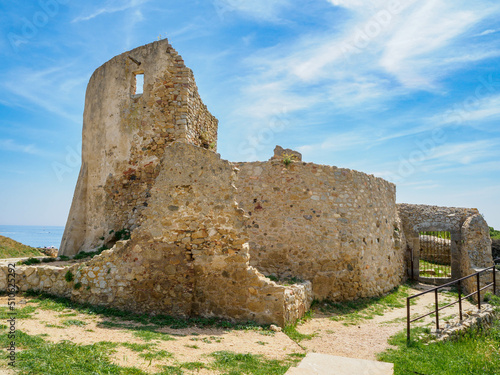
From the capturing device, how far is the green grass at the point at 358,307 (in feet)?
31.4

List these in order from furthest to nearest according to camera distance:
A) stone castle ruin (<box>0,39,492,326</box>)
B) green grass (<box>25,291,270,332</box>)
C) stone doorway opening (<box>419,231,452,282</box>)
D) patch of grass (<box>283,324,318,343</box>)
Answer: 1. stone doorway opening (<box>419,231,452,282</box>)
2. stone castle ruin (<box>0,39,492,326</box>)
3. patch of grass (<box>283,324,318,343</box>)
4. green grass (<box>25,291,270,332</box>)

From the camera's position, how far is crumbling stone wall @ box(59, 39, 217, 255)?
10281 mm

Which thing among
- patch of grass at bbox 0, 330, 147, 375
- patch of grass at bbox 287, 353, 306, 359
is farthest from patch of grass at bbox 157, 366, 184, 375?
patch of grass at bbox 287, 353, 306, 359

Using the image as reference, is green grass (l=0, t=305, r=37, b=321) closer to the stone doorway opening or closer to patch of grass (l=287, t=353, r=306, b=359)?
patch of grass (l=287, t=353, r=306, b=359)

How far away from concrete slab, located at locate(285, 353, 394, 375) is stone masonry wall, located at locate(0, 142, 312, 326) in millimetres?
2595

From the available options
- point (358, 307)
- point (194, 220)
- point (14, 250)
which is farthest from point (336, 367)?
point (14, 250)

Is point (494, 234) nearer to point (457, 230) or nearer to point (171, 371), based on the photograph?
point (457, 230)

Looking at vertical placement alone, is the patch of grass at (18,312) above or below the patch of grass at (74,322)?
above

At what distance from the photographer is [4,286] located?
7688mm

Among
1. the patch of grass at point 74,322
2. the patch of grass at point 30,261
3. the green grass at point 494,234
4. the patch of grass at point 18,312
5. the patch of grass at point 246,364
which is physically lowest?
the patch of grass at point 246,364

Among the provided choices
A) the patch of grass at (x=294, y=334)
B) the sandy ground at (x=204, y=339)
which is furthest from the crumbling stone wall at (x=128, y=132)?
the patch of grass at (x=294, y=334)

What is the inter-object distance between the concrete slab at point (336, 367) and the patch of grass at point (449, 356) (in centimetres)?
90

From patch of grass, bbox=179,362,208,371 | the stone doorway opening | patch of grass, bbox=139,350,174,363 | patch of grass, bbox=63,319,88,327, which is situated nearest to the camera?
patch of grass, bbox=179,362,208,371

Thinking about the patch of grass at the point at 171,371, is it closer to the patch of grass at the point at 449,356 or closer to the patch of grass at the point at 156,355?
the patch of grass at the point at 156,355
